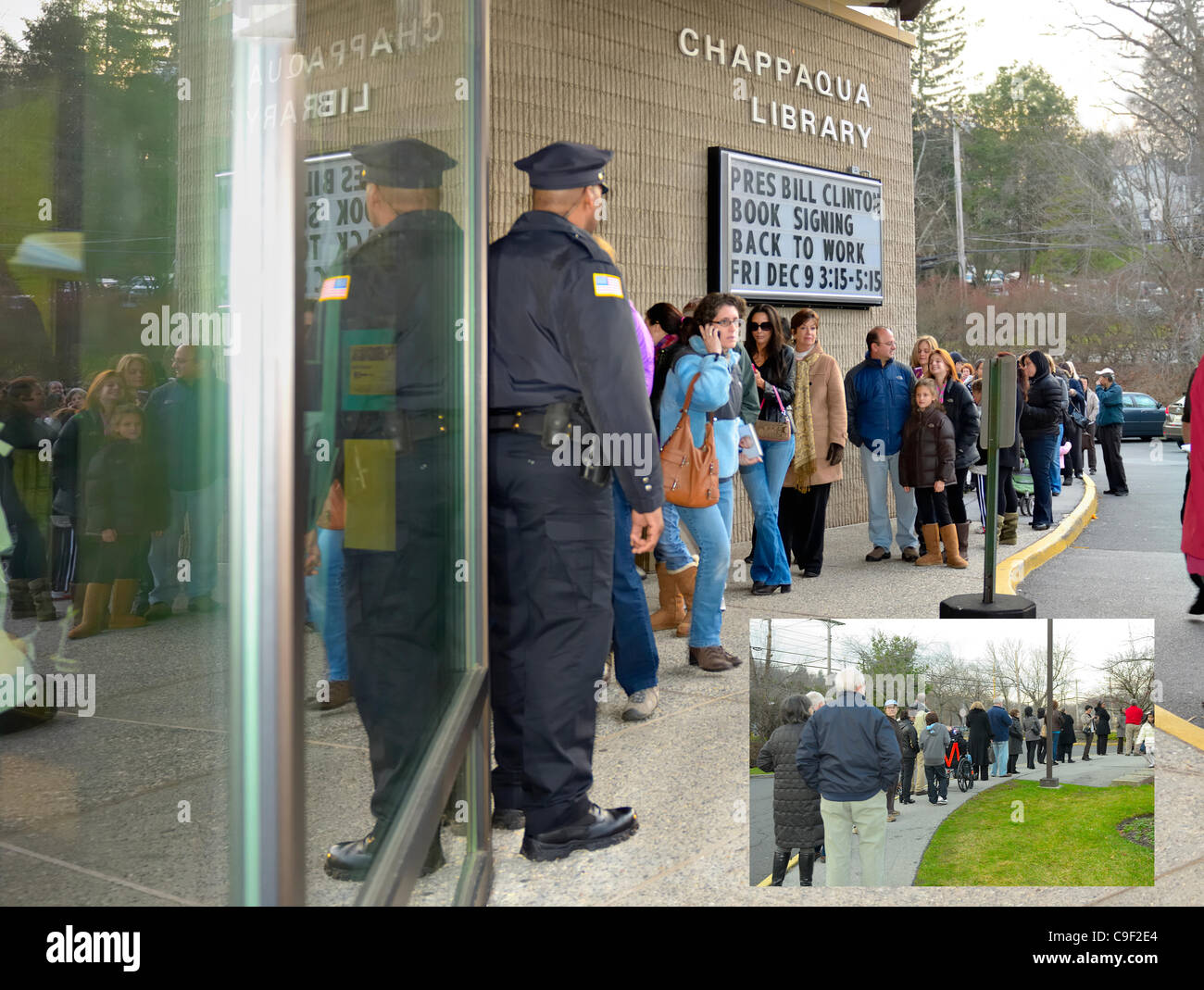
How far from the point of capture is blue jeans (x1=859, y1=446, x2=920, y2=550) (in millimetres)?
9438

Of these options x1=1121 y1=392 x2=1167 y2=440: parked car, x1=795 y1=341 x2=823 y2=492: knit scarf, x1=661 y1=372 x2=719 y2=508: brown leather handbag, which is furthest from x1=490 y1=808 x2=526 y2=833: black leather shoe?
x1=1121 y1=392 x2=1167 y2=440: parked car

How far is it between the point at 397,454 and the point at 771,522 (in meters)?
5.33

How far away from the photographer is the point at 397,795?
241 centimetres

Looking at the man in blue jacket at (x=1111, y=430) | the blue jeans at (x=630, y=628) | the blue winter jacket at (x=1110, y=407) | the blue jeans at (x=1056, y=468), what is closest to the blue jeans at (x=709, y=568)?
the blue jeans at (x=630, y=628)

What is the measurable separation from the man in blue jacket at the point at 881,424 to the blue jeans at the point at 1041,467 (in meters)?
2.49

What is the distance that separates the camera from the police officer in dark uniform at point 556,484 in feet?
11.5

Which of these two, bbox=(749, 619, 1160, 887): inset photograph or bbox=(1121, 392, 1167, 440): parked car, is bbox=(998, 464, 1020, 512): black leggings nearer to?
bbox=(749, 619, 1160, 887): inset photograph

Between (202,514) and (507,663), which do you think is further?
(507,663)

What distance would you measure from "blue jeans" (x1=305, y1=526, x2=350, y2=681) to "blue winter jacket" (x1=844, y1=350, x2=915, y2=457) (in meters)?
7.68

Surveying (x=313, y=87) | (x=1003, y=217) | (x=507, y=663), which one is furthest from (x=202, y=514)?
(x=1003, y=217)

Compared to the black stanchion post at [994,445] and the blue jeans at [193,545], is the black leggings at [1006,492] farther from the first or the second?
the blue jeans at [193,545]
